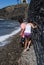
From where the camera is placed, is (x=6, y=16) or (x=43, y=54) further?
(x=6, y=16)

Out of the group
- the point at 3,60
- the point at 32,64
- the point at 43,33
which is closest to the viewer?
the point at 43,33

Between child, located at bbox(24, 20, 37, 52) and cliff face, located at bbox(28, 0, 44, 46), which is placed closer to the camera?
cliff face, located at bbox(28, 0, 44, 46)

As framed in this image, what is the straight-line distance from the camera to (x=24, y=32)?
Result: 11352 mm

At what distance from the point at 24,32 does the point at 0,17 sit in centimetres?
10107

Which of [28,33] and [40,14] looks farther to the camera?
[28,33]

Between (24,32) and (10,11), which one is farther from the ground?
(24,32)

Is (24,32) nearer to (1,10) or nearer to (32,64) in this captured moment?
(32,64)

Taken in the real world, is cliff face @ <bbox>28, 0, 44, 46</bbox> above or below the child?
above

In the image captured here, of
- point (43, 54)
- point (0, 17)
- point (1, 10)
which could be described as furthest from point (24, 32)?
point (0, 17)

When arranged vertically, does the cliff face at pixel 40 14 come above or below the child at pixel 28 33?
above

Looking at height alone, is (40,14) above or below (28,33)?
above

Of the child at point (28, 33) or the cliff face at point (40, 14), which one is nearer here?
the cliff face at point (40, 14)

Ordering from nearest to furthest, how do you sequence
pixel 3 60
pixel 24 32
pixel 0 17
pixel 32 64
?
pixel 32 64 < pixel 3 60 < pixel 24 32 < pixel 0 17

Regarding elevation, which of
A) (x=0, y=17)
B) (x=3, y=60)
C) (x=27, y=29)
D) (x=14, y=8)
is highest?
(x=27, y=29)
